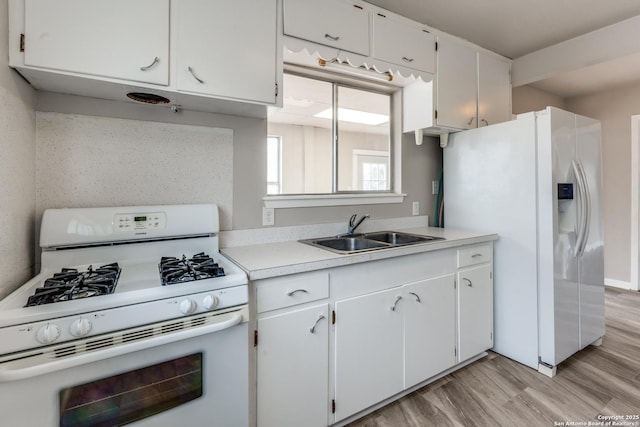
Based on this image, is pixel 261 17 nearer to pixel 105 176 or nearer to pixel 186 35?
pixel 186 35

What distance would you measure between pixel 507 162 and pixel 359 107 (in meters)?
1.16

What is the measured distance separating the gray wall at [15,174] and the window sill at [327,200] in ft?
3.50

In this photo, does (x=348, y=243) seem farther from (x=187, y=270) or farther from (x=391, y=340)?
(x=187, y=270)

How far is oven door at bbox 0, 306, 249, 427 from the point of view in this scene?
2.80ft

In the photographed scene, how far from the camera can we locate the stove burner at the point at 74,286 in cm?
95

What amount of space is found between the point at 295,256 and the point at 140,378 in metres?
0.76

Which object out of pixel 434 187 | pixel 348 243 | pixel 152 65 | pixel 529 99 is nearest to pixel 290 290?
pixel 348 243

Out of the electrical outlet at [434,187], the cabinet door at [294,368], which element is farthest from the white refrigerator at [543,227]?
the cabinet door at [294,368]

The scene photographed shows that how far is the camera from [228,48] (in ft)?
4.70

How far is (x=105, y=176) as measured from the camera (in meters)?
1.49

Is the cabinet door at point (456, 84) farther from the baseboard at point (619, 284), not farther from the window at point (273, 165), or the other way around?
the baseboard at point (619, 284)

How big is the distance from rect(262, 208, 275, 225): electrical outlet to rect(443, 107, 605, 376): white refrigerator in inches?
62.6

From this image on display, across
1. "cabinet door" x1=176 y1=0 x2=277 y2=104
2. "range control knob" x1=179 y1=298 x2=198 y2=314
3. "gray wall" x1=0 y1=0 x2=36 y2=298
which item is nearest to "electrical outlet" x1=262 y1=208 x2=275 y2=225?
"cabinet door" x1=176 y1=0 x2=277 y2=104

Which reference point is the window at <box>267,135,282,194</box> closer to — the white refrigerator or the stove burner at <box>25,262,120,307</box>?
the stove burner at <box>25,262,120,307</box>
